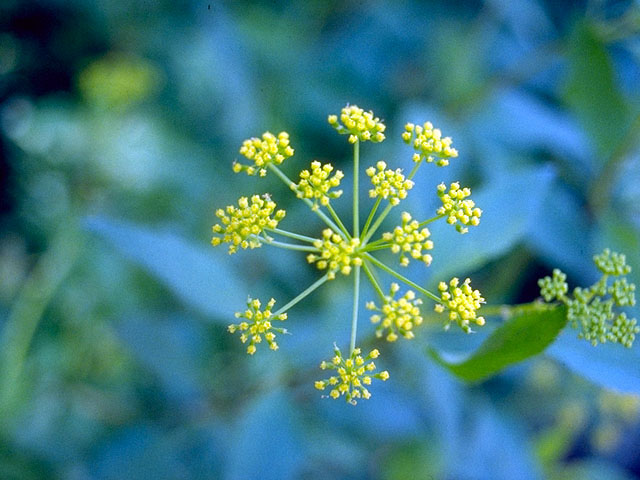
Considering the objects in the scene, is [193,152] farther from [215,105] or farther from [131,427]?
[131,427]

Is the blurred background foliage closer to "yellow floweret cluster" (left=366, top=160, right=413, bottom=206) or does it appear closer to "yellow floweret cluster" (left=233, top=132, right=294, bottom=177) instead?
"yellow floweret cluster" (left=366, top=160, right=413, bottom=206)

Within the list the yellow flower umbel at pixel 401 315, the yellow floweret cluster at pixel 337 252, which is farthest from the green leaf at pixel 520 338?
the yellow floweret cluster at pixel 337 252

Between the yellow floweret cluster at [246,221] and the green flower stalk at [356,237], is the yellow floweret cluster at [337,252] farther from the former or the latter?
the yellow floweret cluster at [246,221]

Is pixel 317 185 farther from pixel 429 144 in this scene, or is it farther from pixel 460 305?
pixel 460 305

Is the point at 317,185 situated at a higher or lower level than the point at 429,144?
lower

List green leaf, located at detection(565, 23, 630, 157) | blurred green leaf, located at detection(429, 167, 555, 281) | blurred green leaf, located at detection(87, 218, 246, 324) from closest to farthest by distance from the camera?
1. blurred green leaf, located at detection(429, 167, 555, 281)
2. blurred green leaf, located at detection(87, 218, 246, 324)
3. green leaf, located at detection(565, 23, 630, 157)

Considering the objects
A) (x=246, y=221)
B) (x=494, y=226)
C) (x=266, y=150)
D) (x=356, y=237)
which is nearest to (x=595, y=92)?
(x=494, y=226)

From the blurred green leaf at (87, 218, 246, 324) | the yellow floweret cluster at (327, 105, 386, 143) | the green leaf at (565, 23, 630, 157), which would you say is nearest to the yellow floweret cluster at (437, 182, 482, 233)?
the yellow floweret cluster at (327, 105, 386, 143)
